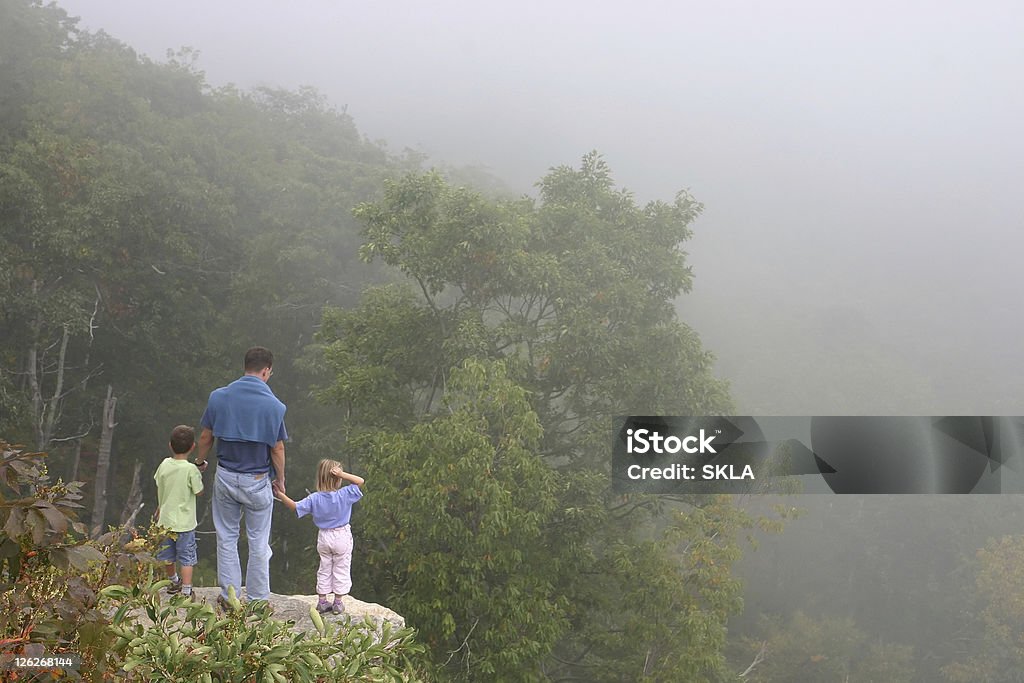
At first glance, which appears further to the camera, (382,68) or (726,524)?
(382,68)

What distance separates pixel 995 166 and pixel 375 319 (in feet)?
308

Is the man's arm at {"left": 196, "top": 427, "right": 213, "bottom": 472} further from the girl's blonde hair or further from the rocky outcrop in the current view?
the rocky outcrop

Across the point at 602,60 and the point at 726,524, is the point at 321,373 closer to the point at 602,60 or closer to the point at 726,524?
the point at 726,524

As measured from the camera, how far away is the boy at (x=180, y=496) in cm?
485

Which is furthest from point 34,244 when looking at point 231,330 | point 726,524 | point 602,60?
point 602,60

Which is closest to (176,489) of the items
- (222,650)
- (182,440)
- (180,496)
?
(180,496)

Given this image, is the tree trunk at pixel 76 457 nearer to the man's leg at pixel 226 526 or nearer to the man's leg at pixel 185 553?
the man's leg at pixel 185 553

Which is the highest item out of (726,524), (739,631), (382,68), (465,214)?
(382,68)

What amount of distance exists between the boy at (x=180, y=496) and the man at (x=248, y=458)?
12 centimetres

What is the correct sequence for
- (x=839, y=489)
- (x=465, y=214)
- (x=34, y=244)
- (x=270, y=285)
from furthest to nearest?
(x=839, y=489) → (x=270, y=285) → (x=34, y=244) → (x=465, y=214)

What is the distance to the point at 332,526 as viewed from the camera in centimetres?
533

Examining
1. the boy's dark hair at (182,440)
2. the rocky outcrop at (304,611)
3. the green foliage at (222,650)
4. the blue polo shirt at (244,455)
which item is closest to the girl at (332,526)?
the rocky outcrop at (304,611)

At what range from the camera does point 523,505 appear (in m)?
10.4

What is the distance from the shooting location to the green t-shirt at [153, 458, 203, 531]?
191 inches
